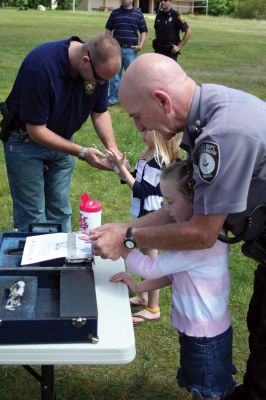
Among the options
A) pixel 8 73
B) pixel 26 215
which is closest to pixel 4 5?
pixel 8 73

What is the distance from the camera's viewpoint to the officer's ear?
1764 mm

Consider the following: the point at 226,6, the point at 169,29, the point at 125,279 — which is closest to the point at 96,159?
the point at 125,279

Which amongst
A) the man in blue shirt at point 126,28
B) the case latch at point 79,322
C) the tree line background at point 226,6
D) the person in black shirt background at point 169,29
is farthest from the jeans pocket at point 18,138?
the tree line background at point 226,6

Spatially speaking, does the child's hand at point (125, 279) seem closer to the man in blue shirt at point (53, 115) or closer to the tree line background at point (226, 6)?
the man in blue shirt at point (53, 115)

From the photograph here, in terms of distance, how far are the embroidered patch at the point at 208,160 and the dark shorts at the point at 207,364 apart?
0.73 meters

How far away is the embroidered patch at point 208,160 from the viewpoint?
1.68m

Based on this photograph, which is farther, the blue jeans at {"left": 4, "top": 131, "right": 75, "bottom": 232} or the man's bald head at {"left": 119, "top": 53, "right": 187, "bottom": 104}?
the blue jeans at {"left": 4, "top": 131, "right": 75, "bottom": 232}

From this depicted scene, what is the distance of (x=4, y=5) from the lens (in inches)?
2147

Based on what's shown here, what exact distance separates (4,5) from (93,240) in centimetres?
5737

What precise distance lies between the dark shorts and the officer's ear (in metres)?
0.90

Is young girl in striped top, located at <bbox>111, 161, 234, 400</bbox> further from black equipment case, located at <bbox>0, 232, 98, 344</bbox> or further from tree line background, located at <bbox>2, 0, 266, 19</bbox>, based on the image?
tree line background, located at <bbox>2, 0, 266, 19</bbox>

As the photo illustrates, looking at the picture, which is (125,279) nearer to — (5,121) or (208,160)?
(208,160)

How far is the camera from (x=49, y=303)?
6.46 ft

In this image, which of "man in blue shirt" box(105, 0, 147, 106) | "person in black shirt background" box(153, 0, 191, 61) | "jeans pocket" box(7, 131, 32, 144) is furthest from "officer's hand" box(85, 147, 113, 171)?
"person in black shirt background" box(153, 0, 191, 61)
